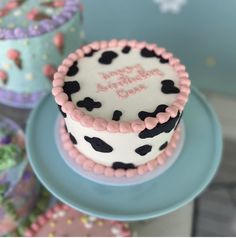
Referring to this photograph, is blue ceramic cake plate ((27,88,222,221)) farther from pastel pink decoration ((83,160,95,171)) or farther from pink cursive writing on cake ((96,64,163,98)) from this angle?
pink cursive writing on cake ((96,64,163,98))

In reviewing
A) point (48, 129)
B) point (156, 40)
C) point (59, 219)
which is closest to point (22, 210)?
point (59, 219)

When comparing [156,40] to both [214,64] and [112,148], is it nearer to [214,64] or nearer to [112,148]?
[214,64]

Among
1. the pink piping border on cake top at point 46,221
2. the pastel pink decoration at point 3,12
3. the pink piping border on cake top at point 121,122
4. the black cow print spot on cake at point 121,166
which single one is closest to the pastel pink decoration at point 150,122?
the pink piping border on cake top at point 121,122

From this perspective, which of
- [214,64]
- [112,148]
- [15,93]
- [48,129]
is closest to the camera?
[112,148]

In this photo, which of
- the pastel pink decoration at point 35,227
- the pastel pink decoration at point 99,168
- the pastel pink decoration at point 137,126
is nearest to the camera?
the pastel pink decoration at point 137,126

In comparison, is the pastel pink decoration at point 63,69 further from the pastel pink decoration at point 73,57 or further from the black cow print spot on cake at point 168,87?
the black cow print spot on cake at point 168,87

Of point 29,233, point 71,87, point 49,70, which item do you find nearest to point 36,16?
point 49,70

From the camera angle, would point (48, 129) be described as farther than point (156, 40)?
No
